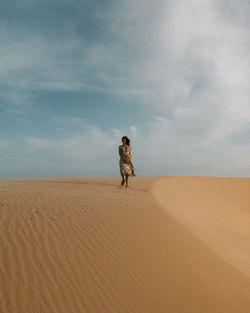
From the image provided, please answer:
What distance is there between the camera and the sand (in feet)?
12.9

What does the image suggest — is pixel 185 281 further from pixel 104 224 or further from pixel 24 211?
pixel 24 211

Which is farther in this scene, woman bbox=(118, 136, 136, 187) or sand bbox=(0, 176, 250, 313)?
woman bbox=(118, 136, 136, 187)

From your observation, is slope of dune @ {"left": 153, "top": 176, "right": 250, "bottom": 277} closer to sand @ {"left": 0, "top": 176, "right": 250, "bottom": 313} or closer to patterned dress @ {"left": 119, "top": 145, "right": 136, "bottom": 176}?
sand @ {"left": 0, "top": 176, "right": 250, "bottom": 313}

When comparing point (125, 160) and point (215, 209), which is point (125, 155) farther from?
→ point (215, 209)

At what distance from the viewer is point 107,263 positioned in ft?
15.8

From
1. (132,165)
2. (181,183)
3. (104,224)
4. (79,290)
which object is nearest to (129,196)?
(132,165)

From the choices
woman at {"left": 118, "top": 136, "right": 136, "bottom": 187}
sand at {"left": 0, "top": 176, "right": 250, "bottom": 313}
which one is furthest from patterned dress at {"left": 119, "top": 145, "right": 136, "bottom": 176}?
sand at {"left": 0, "top": 176, "right": 250, "bottom": 313}

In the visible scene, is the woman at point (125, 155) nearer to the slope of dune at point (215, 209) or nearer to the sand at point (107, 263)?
the slope of dune at point (215, 209)

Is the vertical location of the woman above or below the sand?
above

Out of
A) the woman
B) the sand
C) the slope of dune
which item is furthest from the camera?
the woman

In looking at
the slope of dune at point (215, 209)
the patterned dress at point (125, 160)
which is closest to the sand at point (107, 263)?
the slope of dune at point (215, 209)

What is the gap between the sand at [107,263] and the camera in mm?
3924

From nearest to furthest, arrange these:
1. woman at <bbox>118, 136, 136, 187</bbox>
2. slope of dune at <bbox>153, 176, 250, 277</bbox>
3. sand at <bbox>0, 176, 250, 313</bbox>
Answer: sand at <bbox>0, 176, 250, 313</bbox>
slope of dune at <bbox>153, 176, 250, 277</bbox>
woman at <bbox>118, 136, 136, 187</bbox>

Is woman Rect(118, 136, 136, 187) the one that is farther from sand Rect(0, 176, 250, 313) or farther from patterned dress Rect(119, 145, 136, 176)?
sand Rect(0, 176, 250, 313)
